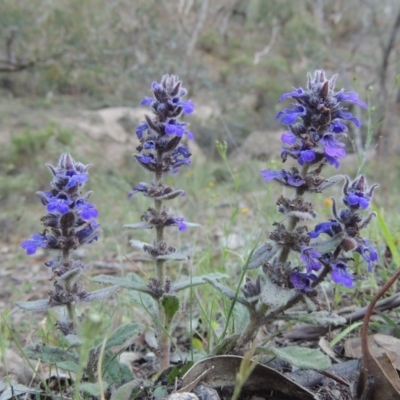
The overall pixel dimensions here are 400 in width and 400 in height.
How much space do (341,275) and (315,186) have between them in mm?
313

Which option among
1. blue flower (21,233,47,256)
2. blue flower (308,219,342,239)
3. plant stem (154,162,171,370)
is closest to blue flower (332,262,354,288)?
blue flower (308,219,342,239)

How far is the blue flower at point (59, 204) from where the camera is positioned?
1.52 meters

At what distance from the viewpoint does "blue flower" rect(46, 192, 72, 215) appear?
1517 mm

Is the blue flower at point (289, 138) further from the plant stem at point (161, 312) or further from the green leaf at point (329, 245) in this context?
the plant stem at point (161, 312)

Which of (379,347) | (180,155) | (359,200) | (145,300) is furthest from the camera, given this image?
(145,300)

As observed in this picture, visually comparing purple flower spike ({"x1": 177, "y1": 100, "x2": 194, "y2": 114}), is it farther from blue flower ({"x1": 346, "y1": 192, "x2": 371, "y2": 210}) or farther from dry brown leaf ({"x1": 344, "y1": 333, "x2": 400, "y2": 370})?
dry brown leaf ({"x1": 344, "y1": 333, "x2": 400, "y2": 370})

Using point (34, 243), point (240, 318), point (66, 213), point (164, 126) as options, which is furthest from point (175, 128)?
point (240, 318)

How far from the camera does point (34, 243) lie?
1620mm

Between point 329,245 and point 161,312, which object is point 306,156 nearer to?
point 329,245

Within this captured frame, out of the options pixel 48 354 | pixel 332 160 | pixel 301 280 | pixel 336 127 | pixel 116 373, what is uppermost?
pixel 336 127

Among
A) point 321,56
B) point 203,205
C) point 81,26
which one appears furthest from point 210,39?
point 203,205

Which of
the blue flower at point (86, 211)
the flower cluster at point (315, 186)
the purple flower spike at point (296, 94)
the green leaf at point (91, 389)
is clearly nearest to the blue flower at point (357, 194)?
the flower cluster at point (315, 186)

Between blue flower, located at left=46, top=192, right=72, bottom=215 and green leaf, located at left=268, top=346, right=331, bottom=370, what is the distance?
Result: 0.81m

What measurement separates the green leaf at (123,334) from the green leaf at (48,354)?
0.45ft
